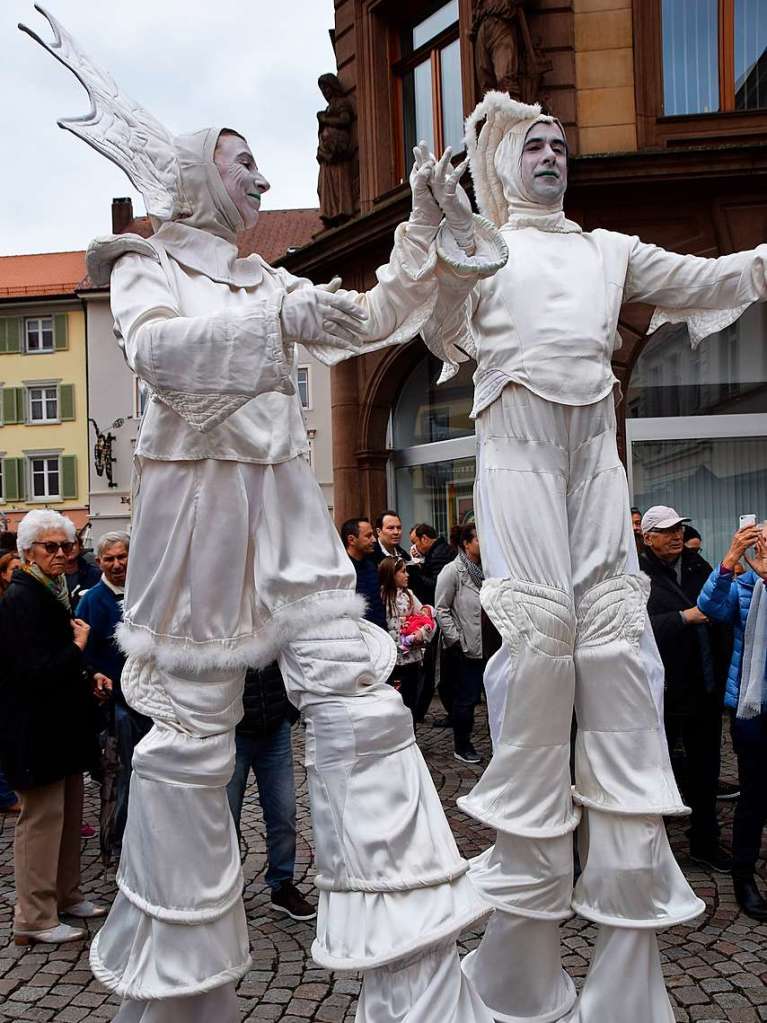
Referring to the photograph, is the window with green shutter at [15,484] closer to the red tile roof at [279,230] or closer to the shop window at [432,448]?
the red tile roof at [279,230]

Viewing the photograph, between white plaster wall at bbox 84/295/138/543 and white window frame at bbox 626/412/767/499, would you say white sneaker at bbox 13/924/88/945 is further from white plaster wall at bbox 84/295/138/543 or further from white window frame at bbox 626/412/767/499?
white plaster wall at bbox 84/295/138/543

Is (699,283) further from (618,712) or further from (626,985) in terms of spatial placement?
(626,985)

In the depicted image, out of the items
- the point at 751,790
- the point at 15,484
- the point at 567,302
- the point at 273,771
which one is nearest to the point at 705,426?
the point at 751,790

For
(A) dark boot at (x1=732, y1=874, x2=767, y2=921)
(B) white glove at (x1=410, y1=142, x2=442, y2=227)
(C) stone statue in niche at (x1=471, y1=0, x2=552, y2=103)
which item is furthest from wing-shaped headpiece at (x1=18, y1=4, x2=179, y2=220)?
(C) stone statue in niche at (x1=471, y1=0, x2=552, y2=103)

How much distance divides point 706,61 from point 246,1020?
433 inches

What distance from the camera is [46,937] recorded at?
13.8 ft

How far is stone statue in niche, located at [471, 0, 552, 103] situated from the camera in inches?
438

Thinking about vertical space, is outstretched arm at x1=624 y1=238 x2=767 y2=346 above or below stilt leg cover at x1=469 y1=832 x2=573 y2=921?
above

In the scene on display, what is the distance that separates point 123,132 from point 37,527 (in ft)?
7.58

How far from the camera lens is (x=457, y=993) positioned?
2.16 m

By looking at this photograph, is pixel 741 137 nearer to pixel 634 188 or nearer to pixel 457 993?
pixel 634 188

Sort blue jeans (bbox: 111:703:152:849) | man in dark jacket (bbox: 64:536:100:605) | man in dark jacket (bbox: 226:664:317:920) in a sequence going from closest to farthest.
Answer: man in dark jacket (bbox: 226:664:317:920) < blue jeans (bbox: 111:703:152:849) < man in dark jacket (bbox: 64:536:100:605)

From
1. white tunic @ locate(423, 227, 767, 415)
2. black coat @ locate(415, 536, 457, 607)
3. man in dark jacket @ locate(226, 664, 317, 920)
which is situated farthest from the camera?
black coat @ locate(415, 536, 457, 607)

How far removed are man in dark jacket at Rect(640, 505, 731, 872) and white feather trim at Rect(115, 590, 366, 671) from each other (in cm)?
292
